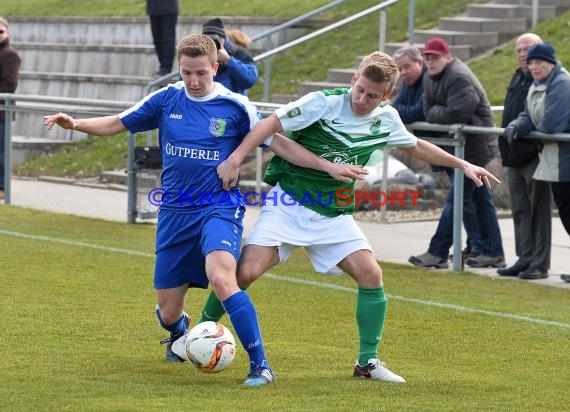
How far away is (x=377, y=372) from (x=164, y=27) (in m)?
12.3

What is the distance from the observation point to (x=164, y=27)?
745 inches

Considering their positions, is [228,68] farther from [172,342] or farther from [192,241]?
[192,241]

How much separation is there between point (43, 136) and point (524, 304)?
512 inches

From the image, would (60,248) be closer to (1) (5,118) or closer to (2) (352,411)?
(1) (5,118)

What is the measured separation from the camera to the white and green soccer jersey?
7.40 meters

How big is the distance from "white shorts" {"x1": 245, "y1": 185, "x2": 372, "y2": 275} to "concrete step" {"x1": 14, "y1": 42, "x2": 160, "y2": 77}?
46.1 ft

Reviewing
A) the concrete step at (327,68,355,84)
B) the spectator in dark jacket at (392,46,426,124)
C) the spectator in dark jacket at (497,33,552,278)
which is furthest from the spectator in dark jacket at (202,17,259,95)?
the concrete step at (327,68,355,84)

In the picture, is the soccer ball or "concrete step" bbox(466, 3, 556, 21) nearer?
the soccer ball

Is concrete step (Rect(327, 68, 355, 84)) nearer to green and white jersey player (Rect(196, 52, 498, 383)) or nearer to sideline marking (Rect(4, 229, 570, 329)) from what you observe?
→ sideline marking (Rect(4, 229, 570, 329))

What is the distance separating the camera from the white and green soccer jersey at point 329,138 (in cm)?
740

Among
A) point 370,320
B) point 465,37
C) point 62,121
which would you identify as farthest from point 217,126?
point 465,37

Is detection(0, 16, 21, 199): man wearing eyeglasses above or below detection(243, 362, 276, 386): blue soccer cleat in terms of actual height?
above

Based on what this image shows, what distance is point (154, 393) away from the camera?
22.3 feet

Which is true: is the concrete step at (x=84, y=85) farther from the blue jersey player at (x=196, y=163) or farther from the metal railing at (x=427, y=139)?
the blue jersey player at (x=196, y=163)
